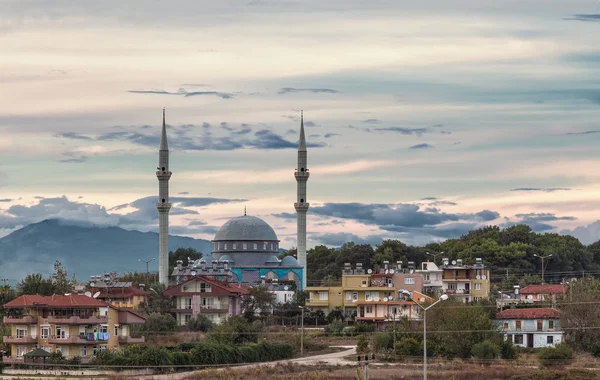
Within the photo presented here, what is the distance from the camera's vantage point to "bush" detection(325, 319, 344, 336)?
106750mm

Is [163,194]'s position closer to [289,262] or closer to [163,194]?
[163,194]

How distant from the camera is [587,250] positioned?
17125 centimetres

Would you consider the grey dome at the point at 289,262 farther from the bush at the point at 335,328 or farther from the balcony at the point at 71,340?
the balcony at the point at 71,340

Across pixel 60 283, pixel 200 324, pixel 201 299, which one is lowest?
pixel 200 324

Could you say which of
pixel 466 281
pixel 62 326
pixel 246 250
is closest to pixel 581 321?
pixel 466 281

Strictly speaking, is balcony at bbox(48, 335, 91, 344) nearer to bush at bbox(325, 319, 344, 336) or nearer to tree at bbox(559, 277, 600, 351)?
bush at bbox(325, 319, 344, 336)

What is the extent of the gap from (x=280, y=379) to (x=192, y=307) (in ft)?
129

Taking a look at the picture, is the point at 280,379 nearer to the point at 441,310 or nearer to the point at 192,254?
the point at 441,310

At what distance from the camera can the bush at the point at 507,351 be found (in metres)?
87.4

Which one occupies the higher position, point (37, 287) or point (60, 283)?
point (60, 283)

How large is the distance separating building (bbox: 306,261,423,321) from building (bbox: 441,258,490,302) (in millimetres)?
4724

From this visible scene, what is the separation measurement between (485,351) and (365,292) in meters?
31.6

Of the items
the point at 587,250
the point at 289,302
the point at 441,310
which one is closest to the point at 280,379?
the point at 441,310

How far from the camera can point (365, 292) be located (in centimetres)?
11644
